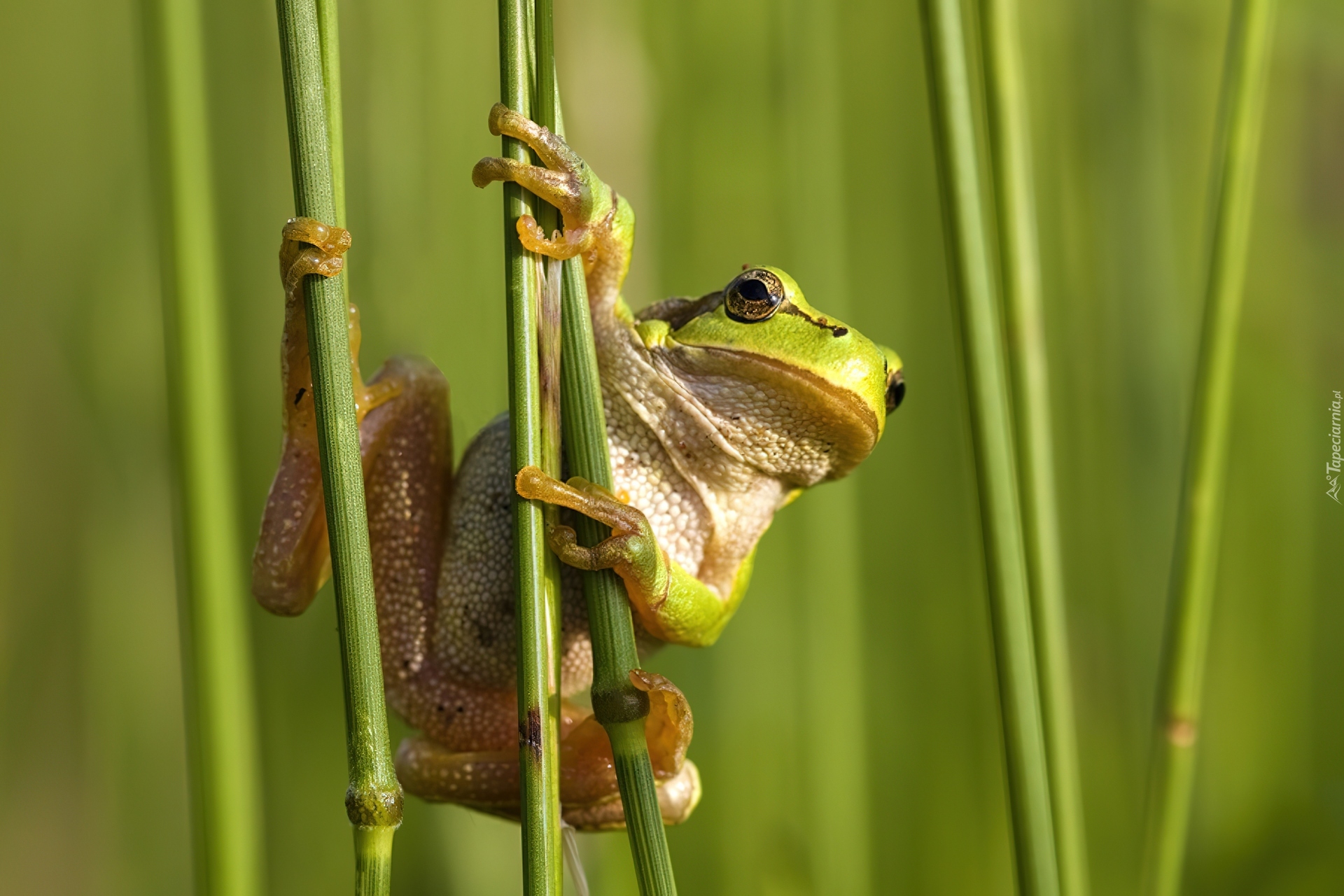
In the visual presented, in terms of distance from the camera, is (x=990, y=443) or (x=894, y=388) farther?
(x=894, y=388)

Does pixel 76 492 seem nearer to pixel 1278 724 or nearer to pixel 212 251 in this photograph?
pixel 212 251

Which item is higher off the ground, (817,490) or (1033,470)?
(1033,470)

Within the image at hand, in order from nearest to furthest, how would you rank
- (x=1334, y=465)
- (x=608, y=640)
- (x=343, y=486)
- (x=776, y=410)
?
(x=343, y=486) → (x=608, y=640) → (x=776, y=410) → (x=1334, y=465)

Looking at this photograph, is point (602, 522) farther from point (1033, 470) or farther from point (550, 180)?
point (1033, 470)

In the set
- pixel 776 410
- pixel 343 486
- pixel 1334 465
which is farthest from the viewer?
pixel 1334 465

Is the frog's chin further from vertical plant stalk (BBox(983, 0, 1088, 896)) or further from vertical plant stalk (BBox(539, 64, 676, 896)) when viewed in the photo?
vertical plant stalk (BBox(539, 64, 676, 896))

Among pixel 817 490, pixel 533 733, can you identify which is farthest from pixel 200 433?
pixel 817 490

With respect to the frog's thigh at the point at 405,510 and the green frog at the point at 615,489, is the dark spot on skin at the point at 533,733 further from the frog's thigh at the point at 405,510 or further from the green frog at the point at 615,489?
the frog's thigh at the point at 405,510
